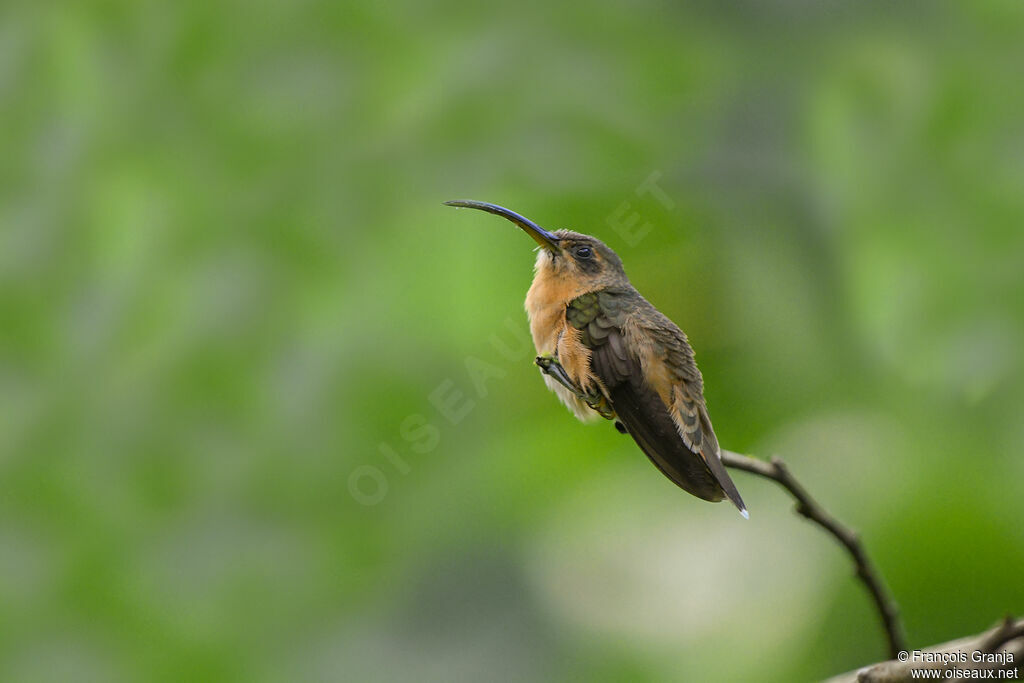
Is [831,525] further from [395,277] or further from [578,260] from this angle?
[395,277]

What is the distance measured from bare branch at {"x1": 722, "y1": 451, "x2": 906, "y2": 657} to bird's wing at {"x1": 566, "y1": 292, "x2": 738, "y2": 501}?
109mm

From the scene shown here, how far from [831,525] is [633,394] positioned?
9.9 inches

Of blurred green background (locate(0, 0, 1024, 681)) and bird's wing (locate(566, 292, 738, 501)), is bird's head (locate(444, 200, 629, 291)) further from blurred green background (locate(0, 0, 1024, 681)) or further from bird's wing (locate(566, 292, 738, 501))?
blurred green background (locate(0, 0, 1024, 681))

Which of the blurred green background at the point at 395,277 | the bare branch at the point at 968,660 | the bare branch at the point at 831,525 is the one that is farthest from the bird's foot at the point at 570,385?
the blurred green background at the point at 395,277

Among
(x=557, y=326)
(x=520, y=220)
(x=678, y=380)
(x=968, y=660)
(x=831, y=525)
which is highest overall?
(x=520, y=220)

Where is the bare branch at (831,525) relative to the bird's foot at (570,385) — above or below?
below

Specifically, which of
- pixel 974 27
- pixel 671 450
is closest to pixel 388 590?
pixel 671 450

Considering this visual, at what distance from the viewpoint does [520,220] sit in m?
1.21

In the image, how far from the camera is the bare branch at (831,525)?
102 centimetres

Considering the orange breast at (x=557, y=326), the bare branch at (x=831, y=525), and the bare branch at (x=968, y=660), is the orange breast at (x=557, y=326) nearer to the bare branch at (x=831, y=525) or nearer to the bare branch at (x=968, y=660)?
the bare branch at (x=831, y=525)

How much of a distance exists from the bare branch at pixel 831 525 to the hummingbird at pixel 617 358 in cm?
7

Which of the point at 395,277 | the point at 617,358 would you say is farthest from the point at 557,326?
the point at 395,277

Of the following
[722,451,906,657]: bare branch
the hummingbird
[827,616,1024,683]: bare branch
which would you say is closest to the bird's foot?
the hummingbird

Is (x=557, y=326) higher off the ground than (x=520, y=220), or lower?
lower
